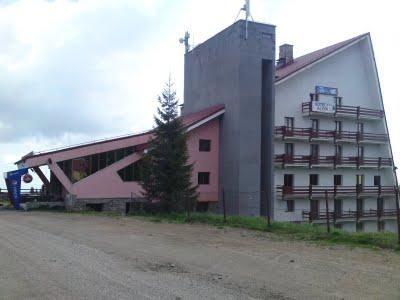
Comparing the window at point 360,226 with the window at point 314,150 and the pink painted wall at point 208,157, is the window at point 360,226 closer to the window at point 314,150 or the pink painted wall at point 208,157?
the window at point 314,150

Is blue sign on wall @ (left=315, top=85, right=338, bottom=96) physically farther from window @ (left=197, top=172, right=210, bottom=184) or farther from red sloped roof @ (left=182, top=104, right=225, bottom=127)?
window @ (left=197, top=172, right=210, bottom=184)

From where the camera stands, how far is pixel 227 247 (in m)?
12.8

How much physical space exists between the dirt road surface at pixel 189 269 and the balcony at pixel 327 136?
26180 millimetres

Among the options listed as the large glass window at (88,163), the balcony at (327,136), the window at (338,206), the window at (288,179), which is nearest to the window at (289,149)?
the balcony at (327,136)

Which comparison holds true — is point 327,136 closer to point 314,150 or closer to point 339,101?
point 314,150

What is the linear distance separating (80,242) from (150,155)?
16.5 meters

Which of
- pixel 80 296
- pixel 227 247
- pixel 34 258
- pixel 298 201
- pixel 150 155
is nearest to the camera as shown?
pixel 80 296

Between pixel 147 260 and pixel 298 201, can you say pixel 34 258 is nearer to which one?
pixel 147 260

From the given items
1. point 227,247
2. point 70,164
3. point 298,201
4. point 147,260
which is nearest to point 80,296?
point 147,260

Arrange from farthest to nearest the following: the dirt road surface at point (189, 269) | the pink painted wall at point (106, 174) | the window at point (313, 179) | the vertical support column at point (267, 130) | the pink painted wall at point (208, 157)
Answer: the window at point (313, 179), the pink painted wall at point (208, 157), the vertical support column at point (267, 130), the pink painted wall at point (106, 174), the dirt road surface at point (189, 269)

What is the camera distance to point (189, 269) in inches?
376

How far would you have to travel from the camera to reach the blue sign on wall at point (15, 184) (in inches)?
1286

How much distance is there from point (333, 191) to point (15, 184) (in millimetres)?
25727

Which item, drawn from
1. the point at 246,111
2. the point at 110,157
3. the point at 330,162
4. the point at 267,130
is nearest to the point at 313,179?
the point at 330,162
